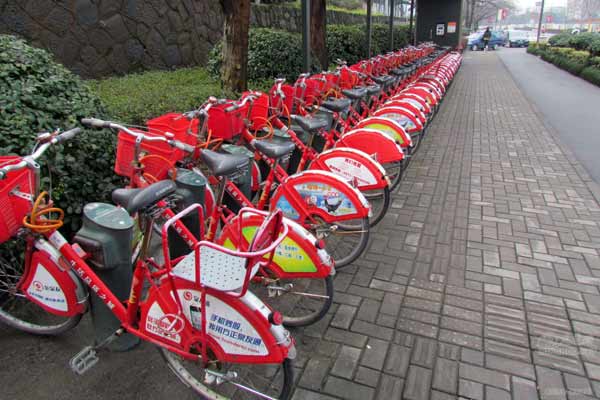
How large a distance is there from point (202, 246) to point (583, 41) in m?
22.8

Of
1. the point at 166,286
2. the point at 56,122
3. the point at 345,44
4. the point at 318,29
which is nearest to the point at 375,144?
the point at 56,122

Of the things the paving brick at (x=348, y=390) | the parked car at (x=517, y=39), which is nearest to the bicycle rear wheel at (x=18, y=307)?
the paving brick at (x=348, y=390)

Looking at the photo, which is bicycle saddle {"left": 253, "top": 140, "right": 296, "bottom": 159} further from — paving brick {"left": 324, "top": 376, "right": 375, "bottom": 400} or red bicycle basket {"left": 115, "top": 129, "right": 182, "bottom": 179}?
paving brick {"left": 324, "top": 376, "right": 375, "bottom": 400}

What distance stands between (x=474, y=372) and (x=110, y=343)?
77.2 inches

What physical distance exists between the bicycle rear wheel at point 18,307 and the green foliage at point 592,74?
16.6m

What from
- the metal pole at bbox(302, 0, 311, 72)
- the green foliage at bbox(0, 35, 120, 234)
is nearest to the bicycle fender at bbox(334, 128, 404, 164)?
the green foliage at bbox(0, 35, 120, 234)

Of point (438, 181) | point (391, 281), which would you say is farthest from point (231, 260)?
point (438, 181)

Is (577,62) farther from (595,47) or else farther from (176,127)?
(176,127)

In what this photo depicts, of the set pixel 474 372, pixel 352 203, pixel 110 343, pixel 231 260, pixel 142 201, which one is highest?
pixel 142 201

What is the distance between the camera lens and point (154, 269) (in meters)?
2.35

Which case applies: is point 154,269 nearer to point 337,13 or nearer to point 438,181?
point 438,181

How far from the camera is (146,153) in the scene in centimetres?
288

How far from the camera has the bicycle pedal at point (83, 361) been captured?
7.26 feet

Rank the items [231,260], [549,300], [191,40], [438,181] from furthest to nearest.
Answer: [191,40] < [438,181] < [549,300] < [231,260]
